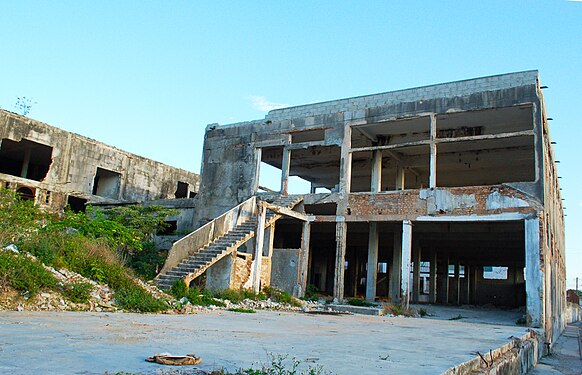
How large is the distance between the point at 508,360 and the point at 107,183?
29.5 m

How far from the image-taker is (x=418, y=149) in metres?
22.7

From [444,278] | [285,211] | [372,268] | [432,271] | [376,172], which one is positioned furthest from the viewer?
[444,278]

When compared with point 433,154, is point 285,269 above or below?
below

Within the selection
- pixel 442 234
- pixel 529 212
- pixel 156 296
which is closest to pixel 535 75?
pixel 529 212

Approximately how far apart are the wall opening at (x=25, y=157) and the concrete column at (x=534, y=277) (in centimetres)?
2529

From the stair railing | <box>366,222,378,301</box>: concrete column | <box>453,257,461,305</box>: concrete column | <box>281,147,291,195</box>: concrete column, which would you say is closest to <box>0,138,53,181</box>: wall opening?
the stair railing

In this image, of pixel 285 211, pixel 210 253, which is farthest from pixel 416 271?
pixel 210 253

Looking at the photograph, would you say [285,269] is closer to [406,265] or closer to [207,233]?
[207,233]

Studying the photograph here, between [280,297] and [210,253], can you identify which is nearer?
[210,253]

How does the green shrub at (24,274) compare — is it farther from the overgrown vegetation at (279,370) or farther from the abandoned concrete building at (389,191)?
the overgrown vegetation at (279,370)

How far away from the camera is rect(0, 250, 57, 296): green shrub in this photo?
9.41 metres

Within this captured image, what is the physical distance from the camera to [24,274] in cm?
969

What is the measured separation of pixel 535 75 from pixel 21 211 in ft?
58.0

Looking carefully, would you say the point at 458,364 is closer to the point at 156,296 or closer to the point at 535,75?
the point at 156,296
